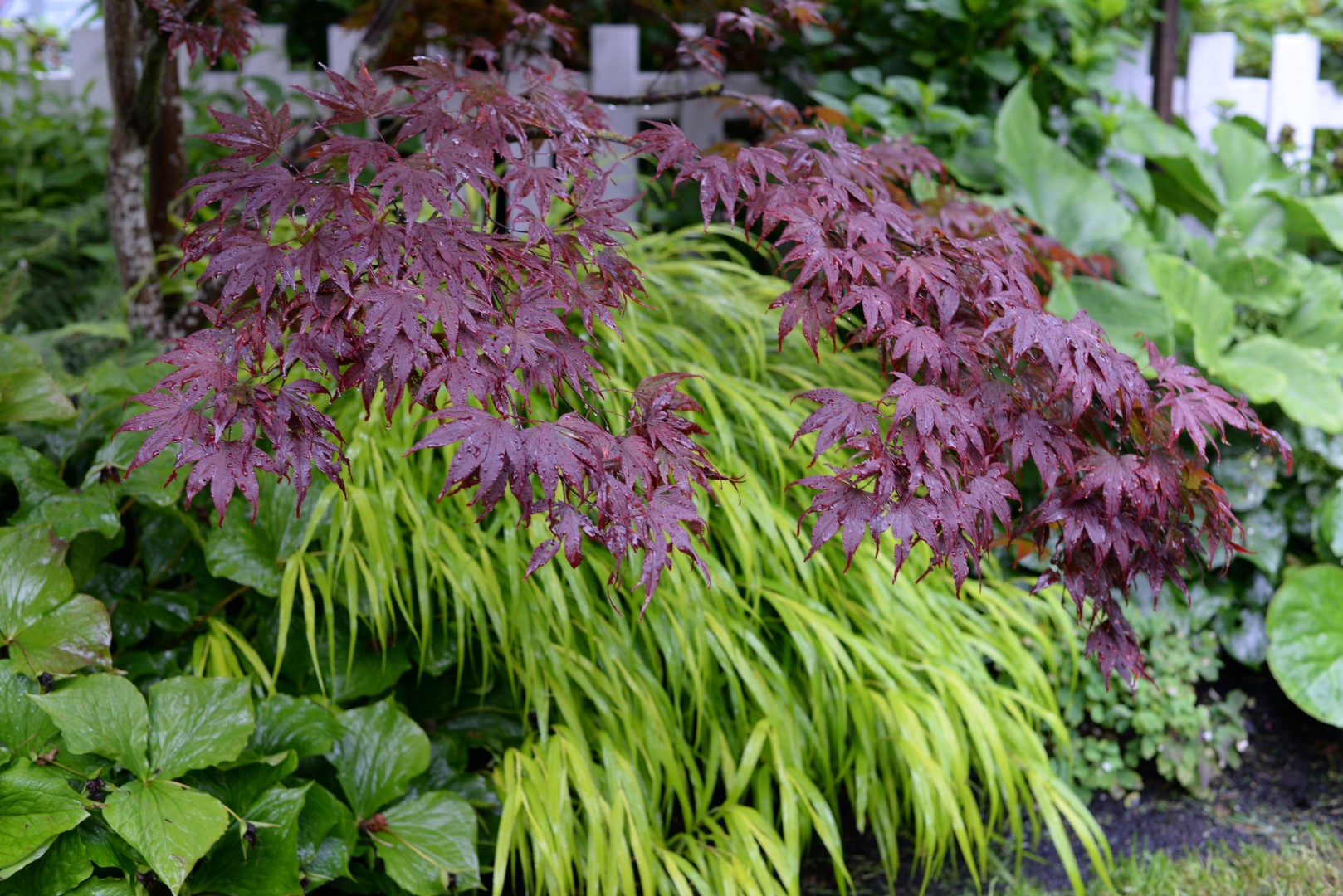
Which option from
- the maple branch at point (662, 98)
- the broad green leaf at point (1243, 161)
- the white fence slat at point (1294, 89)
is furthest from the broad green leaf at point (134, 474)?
the white fence slat at point (1294, 89)

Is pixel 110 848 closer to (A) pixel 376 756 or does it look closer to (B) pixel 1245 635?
(A) pixel 376 756

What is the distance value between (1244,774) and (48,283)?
3.82 metres

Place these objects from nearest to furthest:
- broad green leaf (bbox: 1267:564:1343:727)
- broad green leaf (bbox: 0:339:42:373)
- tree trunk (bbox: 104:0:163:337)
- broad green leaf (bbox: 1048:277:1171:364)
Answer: broad green leaf (bbox: 0:339:42:373) → tree trunk (bbox: 104:0:163:337) → broad green leaf (bbox: 1267:564:1343:727) → broad green leaf (bbox: 1048:277:1171:364)

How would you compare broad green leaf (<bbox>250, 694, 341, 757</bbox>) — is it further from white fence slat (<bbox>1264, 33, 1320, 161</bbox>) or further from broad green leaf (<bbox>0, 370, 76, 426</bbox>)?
Answer: white fence slat (<bbox>1264, 33, 1320, 161</bbox>)

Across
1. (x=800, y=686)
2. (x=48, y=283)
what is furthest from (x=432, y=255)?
(x=48, y=283)

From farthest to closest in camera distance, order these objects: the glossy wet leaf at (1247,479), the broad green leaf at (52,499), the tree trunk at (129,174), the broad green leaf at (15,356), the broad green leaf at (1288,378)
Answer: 1. the glossy wet leaf at (1247,479)
2. the broad green leaf at (1288,378)
3. the tree trunk at (129,174)
4. the broad green leaf at (15,356)
5. the broad green leaf at (52,499)

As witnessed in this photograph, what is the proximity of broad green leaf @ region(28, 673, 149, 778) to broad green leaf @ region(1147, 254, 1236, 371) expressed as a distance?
7.73 feet

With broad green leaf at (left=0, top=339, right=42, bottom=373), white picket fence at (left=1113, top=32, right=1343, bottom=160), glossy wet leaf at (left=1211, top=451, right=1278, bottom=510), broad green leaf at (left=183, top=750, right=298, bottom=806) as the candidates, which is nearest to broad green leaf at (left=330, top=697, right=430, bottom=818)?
broad green leaf at (left=183, top=750, right=298, bottom=806)

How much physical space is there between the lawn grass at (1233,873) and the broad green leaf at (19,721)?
5.49 ft

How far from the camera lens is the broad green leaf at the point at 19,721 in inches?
60.4

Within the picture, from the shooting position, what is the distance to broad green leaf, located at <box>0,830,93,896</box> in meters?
1.44

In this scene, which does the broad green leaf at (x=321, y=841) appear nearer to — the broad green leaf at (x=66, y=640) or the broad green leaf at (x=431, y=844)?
the broad green leaf at (x=431, y=844)

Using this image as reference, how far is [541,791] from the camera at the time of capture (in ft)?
5.84

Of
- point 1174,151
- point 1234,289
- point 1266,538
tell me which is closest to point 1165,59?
point 1174,151
